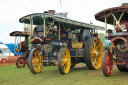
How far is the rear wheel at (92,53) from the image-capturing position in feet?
30.5

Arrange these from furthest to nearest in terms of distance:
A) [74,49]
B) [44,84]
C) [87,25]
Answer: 1. [87,25]
2. [74,49]
3. [44,84]

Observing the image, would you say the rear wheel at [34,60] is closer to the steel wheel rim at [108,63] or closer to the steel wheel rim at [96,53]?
the steel wheel rim at [96,53]

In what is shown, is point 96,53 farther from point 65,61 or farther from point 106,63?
point 106,63

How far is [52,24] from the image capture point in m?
8.48

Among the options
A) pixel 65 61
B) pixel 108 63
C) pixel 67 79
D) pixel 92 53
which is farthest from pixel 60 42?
pixel 108 63

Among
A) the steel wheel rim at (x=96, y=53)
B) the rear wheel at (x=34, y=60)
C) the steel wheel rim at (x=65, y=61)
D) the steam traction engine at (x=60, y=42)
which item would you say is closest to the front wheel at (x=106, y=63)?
the steam traction engine at (x=60, y=42)

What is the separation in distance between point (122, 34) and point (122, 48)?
1.75 feet

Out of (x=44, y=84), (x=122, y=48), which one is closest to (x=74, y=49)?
(x=122, y=48)

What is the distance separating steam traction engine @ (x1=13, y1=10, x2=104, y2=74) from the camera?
8.12 meters

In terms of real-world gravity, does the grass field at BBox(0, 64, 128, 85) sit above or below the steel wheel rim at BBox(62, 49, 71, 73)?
below

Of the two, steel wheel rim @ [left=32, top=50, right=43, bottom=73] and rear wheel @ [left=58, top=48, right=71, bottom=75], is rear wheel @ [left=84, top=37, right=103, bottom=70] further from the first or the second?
steel wheel rim @ [left=32, top=50, right=43, bottom=73]

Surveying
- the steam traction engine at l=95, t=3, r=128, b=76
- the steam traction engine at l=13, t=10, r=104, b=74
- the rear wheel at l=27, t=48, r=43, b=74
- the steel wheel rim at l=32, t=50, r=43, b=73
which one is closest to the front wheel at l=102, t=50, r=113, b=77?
the steam traction engine at l=95, t=3, r=128, b=76

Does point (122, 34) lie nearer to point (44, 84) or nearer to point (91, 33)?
point (44, 84)

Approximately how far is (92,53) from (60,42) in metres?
1.86
